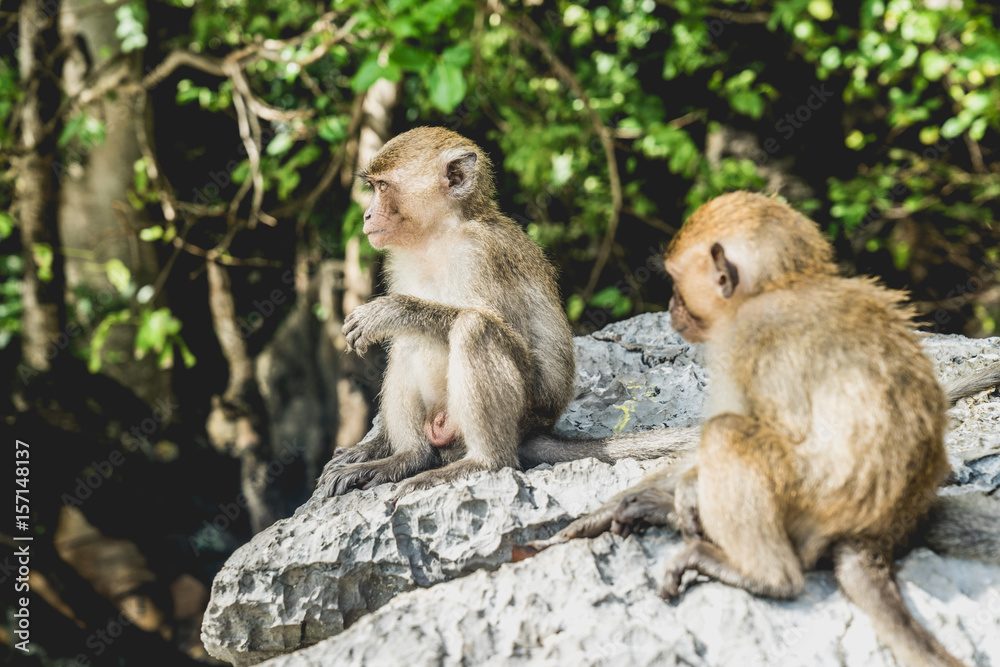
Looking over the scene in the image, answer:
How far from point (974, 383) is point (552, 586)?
2.65 metres

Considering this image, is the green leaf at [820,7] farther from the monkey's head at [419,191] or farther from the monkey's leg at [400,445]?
the monkey's leg at [400,445]

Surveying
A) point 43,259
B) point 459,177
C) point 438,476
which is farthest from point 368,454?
point 43,259

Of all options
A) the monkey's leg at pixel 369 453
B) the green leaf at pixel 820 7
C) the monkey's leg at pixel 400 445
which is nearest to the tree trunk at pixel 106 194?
the monkey's leg at pixel 369 453

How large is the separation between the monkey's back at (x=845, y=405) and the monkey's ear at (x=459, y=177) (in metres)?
2.01

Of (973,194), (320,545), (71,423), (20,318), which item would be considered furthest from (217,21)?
(973,194)

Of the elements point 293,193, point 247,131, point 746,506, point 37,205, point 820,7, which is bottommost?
point 746,506

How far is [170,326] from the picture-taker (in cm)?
691

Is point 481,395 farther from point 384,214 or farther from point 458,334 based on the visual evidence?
point 384,214

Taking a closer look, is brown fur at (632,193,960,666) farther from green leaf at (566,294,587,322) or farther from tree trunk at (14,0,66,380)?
tree trunk at (14,0,66,380)

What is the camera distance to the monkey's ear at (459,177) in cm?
440

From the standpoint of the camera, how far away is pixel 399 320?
12.8 ft

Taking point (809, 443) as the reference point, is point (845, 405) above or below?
above

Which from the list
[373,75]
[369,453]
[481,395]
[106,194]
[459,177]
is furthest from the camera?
[106,194]

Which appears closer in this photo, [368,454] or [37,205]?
[368,454]
